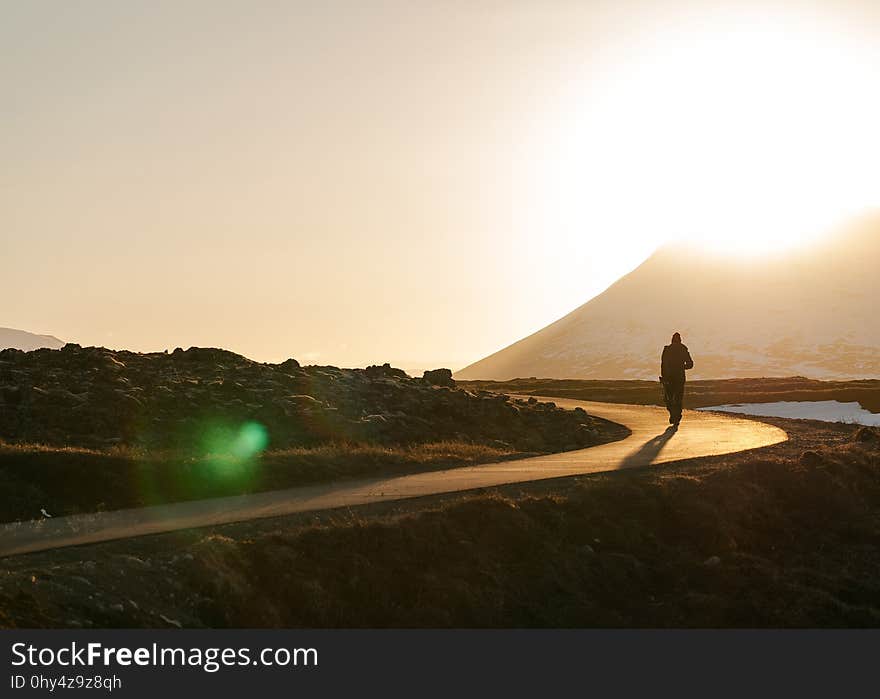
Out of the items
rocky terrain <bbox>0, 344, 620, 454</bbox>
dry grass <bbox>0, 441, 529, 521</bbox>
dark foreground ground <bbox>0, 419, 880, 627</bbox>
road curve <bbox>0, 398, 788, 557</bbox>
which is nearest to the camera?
dark foreground ground <bbox>0, 419, 880, 627</bbox>

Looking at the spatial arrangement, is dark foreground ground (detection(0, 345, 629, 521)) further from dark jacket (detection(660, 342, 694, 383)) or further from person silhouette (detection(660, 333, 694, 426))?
dark jacket (detection(660, 342, 694, 383))

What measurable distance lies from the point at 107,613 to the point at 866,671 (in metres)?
9.62

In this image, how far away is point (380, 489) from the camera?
2164 centimetres

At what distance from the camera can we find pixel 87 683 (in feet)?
35.7

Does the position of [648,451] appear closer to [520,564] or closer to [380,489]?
[380,489]

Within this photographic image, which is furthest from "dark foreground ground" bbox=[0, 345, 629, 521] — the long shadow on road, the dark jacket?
the dark jacket

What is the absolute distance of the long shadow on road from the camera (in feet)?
83.3

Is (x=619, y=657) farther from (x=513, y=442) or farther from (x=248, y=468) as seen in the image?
(x=513, y=442)

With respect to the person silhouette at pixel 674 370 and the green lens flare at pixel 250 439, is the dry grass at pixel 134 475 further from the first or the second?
the person silhouette at pixel 674 370

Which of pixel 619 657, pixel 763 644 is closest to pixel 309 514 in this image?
pixel 619 657

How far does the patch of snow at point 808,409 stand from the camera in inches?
2255

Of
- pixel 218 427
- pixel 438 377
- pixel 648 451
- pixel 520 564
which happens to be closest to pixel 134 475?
pixel 520 564

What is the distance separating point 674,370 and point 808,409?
3020 cm

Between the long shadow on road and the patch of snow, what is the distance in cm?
2347
